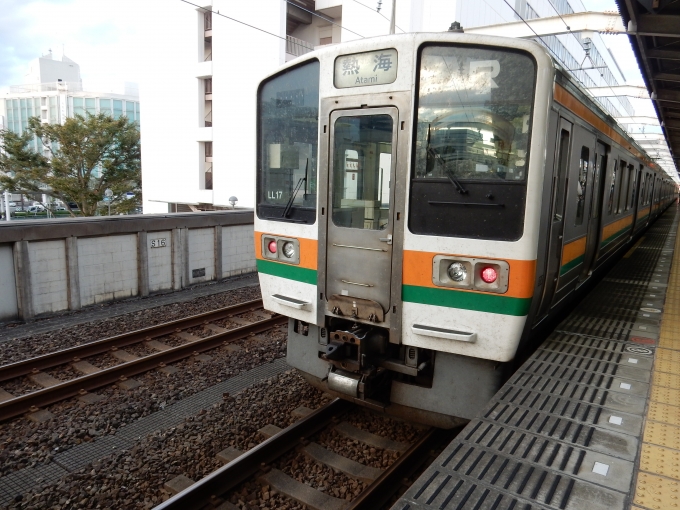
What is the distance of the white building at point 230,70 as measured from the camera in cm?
2166

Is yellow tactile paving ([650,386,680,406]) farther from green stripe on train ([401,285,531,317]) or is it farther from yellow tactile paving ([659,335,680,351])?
yellow tactile paving ([659,335,680,351])

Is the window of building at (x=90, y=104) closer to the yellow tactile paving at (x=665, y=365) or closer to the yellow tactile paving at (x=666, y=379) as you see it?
the yellow tactile paving at (x=665, y=365)

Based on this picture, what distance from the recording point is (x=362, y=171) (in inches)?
150

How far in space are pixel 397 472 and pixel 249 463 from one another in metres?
1.05

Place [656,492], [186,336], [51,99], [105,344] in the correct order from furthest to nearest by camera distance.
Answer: [51,99], [186,336], [105,344], [656,492]

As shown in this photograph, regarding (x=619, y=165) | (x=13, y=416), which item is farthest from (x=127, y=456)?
(x=619, y=165)

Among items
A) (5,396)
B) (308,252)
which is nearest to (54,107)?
(5,396)

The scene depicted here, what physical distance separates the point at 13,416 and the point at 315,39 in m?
22.9

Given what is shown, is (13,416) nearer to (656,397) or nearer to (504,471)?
(504,471)

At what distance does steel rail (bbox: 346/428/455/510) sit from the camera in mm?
3355

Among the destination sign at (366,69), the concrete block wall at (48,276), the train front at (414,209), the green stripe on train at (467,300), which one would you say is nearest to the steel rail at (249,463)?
the train front at (414,209)

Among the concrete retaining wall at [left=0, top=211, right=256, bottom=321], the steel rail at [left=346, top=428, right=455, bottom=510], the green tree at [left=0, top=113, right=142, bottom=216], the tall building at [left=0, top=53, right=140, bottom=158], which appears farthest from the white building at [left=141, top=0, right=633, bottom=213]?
the tall building at [left=0, top=53, right=140, bottom=158]

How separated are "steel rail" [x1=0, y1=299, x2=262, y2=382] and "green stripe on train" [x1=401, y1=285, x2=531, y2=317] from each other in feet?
14.0

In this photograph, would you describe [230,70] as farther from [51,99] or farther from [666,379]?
[51,99]
